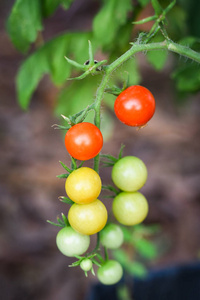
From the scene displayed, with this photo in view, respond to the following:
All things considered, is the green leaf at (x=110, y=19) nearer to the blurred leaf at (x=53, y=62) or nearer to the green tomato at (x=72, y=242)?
the blurred leaf at (x=53, y=62)

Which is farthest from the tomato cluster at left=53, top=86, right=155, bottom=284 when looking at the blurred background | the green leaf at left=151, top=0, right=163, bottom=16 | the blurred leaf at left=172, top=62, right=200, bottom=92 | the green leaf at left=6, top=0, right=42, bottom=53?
the blurred background

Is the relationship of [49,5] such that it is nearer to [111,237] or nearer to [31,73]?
[31,73]

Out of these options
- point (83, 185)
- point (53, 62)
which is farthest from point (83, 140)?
point (53, 62)

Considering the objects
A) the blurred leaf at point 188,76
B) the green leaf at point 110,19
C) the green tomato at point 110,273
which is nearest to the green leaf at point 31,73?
the green leaf at point 110,19

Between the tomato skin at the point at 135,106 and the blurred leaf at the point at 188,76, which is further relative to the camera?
the blurred leaf at the point at 188,76

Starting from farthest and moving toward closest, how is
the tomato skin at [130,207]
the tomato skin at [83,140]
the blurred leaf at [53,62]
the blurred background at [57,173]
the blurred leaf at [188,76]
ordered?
1. the blurred background at [57,173]
2. the blurred leaf at [53,62]
3. the blurred leaf at [188,76]
4. the tomato skin at [130,207]
5. the tomato skin at [83,140]

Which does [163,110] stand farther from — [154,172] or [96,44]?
[96,44]
